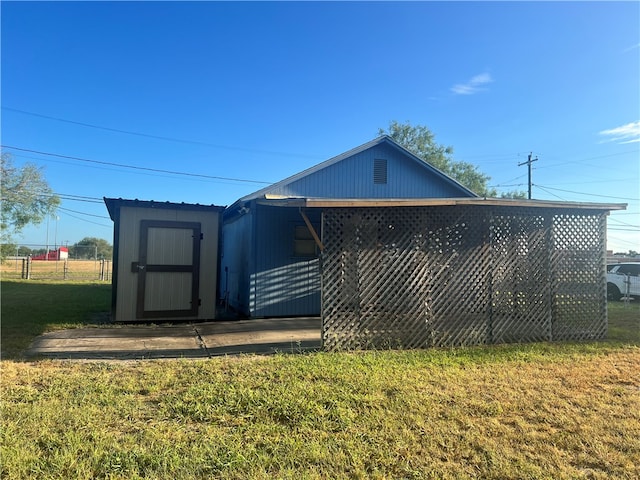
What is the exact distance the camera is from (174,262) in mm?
8477

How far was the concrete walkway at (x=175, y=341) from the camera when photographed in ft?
18.4

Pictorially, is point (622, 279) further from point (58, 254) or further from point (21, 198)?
point (58, 254)

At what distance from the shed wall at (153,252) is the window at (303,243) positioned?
193cm

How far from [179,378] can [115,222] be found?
496 centimetres

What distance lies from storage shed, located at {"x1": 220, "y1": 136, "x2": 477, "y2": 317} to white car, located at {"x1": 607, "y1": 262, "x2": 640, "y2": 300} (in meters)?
7.79

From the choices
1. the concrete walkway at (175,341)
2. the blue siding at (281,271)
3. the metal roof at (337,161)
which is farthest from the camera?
the metal roof at (337,161)

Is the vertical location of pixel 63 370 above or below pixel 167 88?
below

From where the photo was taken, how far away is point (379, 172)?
1110 cm

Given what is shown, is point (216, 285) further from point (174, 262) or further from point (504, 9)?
point (504, 9)

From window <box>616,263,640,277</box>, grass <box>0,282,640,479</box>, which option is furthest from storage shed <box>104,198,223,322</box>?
window <box>616,263,640,277</box>

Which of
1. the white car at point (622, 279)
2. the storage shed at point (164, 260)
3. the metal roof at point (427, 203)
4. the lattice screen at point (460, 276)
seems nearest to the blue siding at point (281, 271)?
the storage shed at point (164, 260)

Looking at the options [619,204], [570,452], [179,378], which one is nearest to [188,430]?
[179,378]

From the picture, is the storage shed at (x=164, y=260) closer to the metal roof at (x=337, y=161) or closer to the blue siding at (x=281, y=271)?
the blue siding at (x=281, y=271)

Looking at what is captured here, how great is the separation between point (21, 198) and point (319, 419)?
23.3 meters
